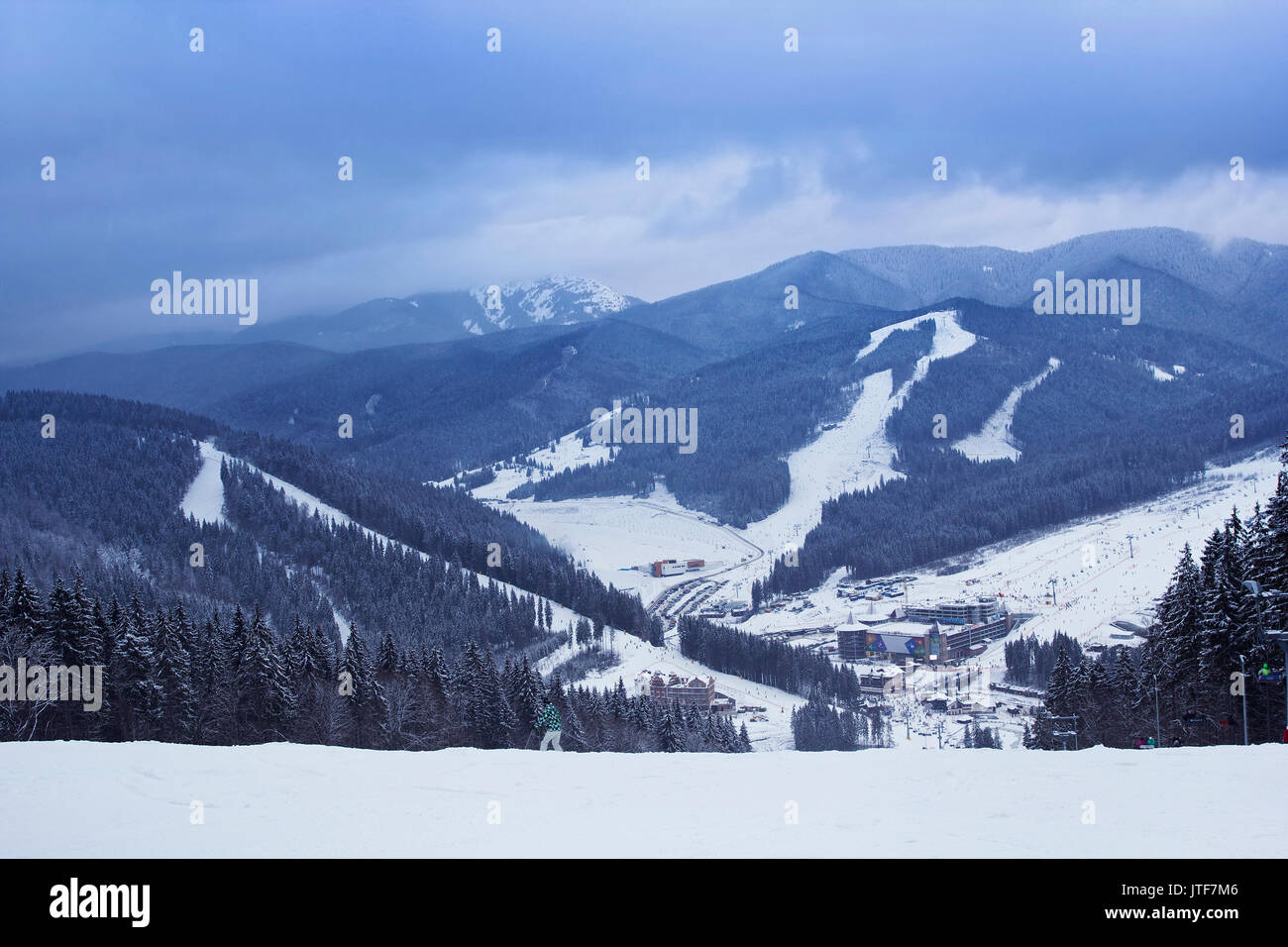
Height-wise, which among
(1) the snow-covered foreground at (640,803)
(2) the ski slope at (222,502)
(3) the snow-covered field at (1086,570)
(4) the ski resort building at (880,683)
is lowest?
(4) the ski resort building at (880,683)

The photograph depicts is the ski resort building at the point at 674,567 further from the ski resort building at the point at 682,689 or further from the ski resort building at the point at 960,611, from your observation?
the ski resort building at the point at 682,689

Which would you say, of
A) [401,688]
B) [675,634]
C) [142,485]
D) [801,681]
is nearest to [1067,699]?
[401,688]

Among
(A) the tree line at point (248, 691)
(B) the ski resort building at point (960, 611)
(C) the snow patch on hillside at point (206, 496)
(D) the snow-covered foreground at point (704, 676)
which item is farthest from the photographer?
(C) the snow patch on hillside at point (206, 496)

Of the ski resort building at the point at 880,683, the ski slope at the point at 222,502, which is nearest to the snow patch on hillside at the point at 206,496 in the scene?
the ski slope at the point at 222,502

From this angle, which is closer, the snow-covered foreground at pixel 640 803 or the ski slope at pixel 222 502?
the snow-covered foreground at pixel 640 803

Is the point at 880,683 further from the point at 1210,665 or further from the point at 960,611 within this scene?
the point at 1210,665

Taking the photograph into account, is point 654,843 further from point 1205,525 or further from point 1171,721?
point 1205,525

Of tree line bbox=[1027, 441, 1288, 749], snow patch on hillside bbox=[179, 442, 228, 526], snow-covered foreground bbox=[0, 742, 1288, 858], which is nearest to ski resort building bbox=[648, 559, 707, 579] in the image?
snow patch on hillside bbox=[179, 442, 228, 526]

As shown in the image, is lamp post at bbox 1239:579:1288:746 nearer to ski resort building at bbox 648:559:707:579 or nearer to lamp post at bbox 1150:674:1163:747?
lamp post at bbox 1150:674:1163:747

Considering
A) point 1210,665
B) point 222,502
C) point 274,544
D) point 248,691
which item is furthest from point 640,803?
point 222,502
